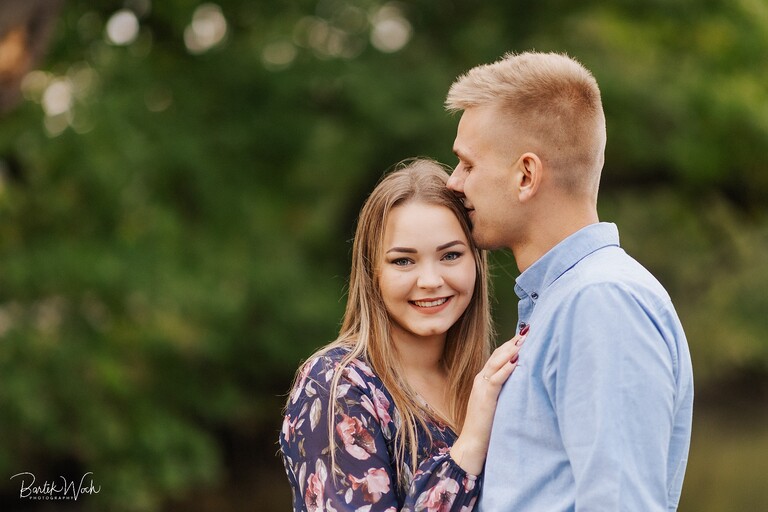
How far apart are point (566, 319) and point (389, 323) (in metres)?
0.78

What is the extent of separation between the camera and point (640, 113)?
1210 cm

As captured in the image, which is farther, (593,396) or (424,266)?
(424,266)

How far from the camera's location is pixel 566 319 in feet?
7.66

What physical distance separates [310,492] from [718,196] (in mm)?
11507

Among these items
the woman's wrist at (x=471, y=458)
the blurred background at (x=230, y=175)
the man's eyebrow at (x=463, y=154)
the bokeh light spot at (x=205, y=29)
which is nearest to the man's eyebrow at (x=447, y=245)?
the man's eyebrow at (x=463, y=154)

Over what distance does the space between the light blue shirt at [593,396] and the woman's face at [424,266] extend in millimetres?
346

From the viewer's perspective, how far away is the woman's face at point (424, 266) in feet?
9.55

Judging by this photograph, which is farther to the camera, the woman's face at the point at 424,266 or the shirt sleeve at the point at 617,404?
the woman's face at the point at 424,266

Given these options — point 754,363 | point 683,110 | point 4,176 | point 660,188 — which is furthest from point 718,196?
point 754,363

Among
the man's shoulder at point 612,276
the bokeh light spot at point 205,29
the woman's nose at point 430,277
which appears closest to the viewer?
the man's shoulder at point 612,276

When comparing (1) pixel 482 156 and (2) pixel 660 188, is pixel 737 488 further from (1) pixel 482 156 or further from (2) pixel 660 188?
(1) pixel 482 156
